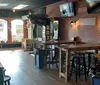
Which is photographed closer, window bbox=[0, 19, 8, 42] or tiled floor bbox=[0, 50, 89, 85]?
tiled floor bbox=[0, 50, 89, 85]

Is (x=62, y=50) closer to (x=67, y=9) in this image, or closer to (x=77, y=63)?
(x=77, y=63)

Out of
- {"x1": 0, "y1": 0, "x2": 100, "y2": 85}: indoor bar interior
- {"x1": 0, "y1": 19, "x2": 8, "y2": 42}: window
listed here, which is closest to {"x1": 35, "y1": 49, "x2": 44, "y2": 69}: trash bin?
{"x1": 0, "y1": 0, "x2": 100, "y2": 85}: indoor bar interior

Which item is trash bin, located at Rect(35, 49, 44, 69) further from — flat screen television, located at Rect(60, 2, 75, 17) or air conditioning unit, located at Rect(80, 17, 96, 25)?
flat screen television, located at Rect(60, 2, 75, 17)

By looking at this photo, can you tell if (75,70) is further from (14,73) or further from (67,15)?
(67,15)

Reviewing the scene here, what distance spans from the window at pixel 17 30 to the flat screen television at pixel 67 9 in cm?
640

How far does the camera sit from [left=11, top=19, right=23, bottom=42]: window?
559 inches

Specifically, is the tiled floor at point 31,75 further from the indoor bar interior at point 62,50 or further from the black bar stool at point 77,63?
the black bar stool at point 77,63

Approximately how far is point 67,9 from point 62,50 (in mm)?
2922

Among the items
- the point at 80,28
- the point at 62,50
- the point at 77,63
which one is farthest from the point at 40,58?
the point at 80,28

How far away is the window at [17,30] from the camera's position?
14.2 m

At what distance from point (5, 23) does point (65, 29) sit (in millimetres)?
6416


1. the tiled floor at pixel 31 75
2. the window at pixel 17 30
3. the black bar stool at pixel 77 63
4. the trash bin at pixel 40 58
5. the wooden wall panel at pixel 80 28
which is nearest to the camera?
the tiled floor at pixel 31 75

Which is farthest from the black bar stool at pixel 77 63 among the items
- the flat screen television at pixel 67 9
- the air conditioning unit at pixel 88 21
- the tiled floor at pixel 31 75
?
the flat screen television at pixel 67 9

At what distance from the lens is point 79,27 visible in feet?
25.4
